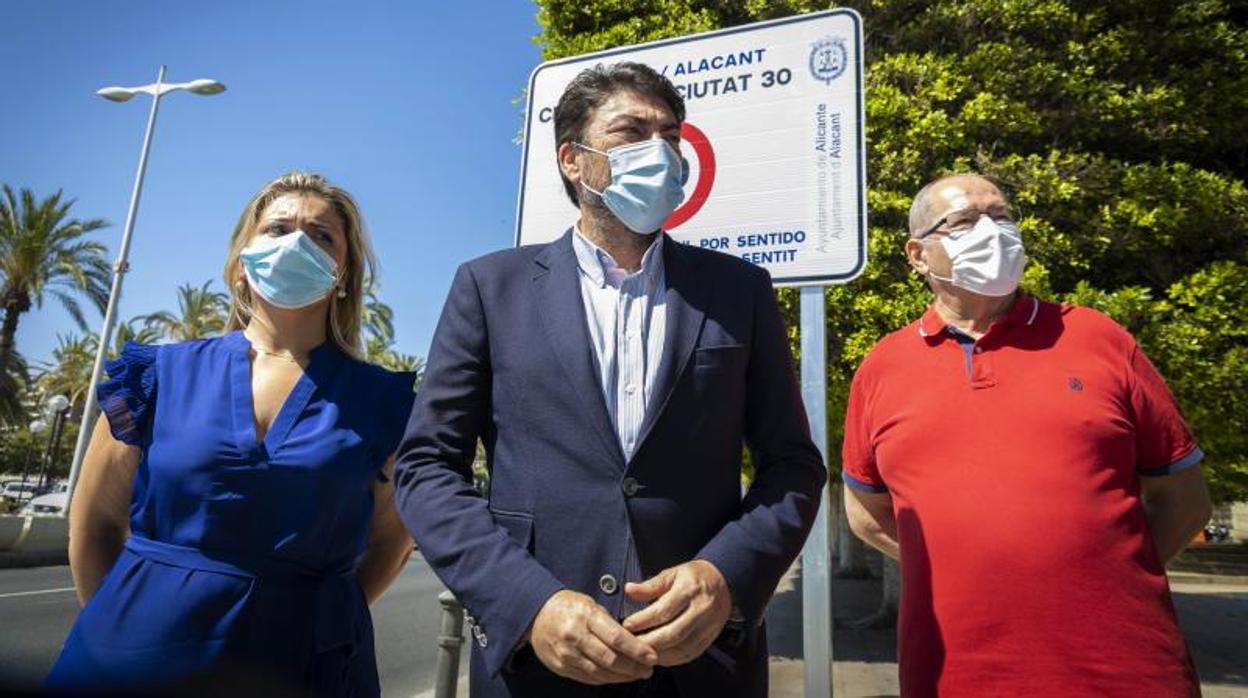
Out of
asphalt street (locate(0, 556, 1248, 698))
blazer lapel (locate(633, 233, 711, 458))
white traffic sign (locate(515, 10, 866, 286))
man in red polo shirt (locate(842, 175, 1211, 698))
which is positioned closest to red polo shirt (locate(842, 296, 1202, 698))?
man in red polo shirt (locate(842, 175, 1211, 698))

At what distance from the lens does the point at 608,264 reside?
1.87m

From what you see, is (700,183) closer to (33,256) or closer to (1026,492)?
(1026,492)

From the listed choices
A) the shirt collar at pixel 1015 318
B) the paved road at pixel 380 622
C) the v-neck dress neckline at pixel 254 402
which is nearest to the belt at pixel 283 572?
the v-neck dress neckline at pixel 254 402

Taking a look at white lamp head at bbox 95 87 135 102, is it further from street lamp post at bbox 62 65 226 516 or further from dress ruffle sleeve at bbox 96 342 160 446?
dress ruffle sleeve at bbox 96 342 160 446

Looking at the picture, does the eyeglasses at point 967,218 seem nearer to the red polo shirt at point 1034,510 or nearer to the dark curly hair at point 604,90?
the red polo shirt at point 1034,510

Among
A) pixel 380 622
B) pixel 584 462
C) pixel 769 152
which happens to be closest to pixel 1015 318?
pixel 769 152

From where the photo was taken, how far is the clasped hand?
1.24m

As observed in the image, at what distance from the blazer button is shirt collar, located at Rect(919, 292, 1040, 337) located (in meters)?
1.32

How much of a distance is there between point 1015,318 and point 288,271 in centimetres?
216

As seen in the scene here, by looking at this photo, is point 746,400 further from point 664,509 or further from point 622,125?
point 622,125

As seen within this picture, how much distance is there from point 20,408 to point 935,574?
3828 cm

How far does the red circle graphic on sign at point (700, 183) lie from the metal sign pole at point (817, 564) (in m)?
0.58

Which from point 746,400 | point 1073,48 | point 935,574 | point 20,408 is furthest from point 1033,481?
point 20,408

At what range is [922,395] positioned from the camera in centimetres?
220
